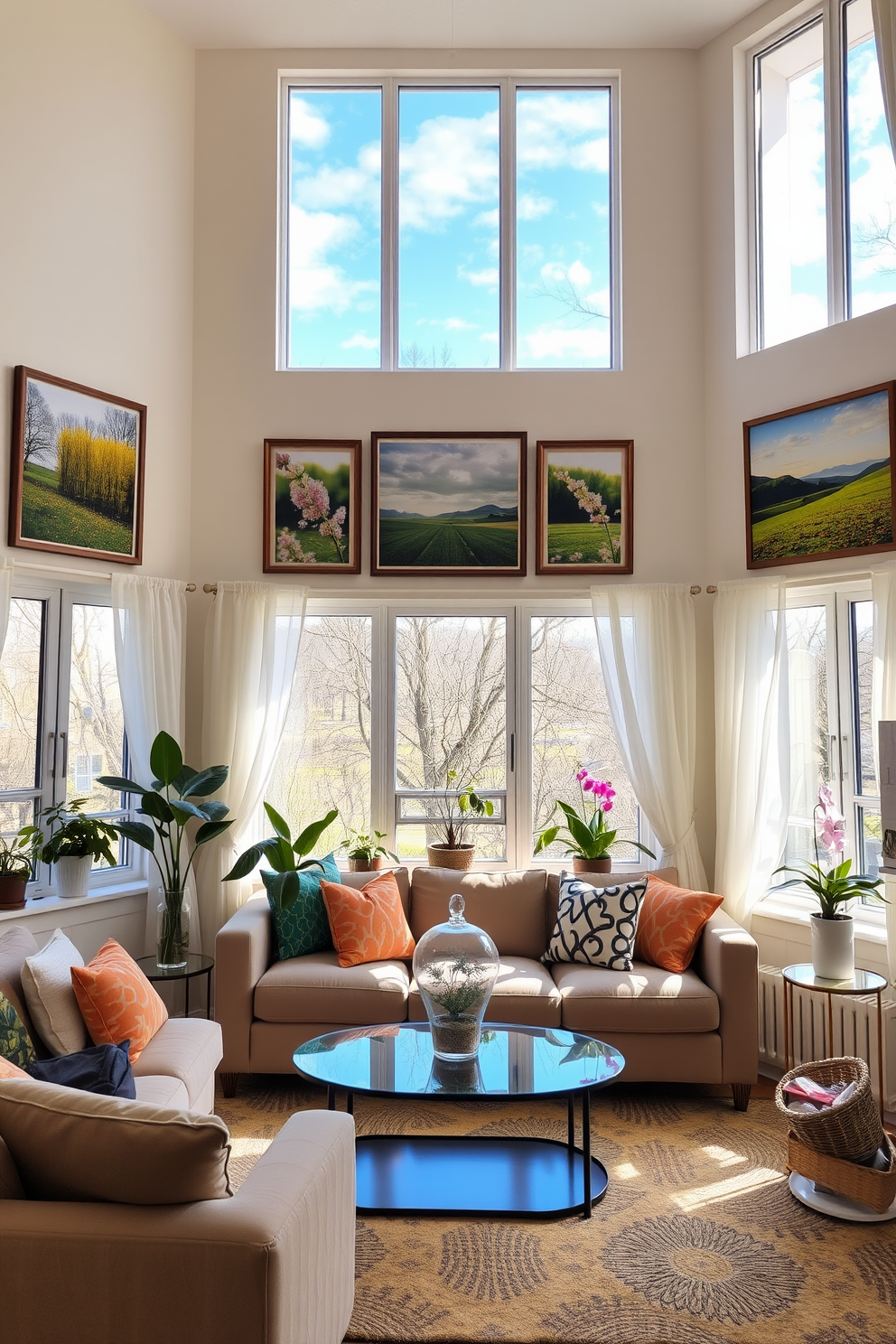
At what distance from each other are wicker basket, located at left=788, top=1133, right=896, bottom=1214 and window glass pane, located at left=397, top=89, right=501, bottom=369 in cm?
434

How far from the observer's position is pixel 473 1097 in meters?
2.92

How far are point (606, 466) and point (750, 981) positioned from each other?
8.73 feet

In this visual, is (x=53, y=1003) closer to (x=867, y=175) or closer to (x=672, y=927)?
(x=672, y=927)

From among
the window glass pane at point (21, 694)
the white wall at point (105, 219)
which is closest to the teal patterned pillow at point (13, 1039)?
the window glass pane at point (21, 694)

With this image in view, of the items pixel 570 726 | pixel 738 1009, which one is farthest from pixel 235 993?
pixel 570 726

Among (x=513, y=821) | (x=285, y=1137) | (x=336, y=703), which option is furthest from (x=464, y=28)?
(x=285, y=1137)

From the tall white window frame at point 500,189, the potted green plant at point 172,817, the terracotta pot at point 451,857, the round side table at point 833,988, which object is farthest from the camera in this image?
the tall white window frame at point 500,189

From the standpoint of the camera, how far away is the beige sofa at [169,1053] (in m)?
2.89

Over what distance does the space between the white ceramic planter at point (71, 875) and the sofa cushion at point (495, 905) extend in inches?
59.7

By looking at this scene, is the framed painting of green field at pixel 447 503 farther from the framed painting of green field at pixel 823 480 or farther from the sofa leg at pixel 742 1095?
the sofa leg at pixel 742 1095

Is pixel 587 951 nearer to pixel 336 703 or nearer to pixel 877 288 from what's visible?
pixel 336 703

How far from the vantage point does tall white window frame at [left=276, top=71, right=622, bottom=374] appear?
5312 millimetres

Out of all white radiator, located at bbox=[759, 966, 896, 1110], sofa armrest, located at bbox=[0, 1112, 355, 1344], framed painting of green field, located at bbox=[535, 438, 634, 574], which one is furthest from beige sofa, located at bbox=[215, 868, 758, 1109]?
sofa armrest, located at bbox=[0, 1112, 355, 1344]

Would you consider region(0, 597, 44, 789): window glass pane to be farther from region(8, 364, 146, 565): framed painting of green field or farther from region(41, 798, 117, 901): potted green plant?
region(8, 364, 146, 565): framed painting of green field
